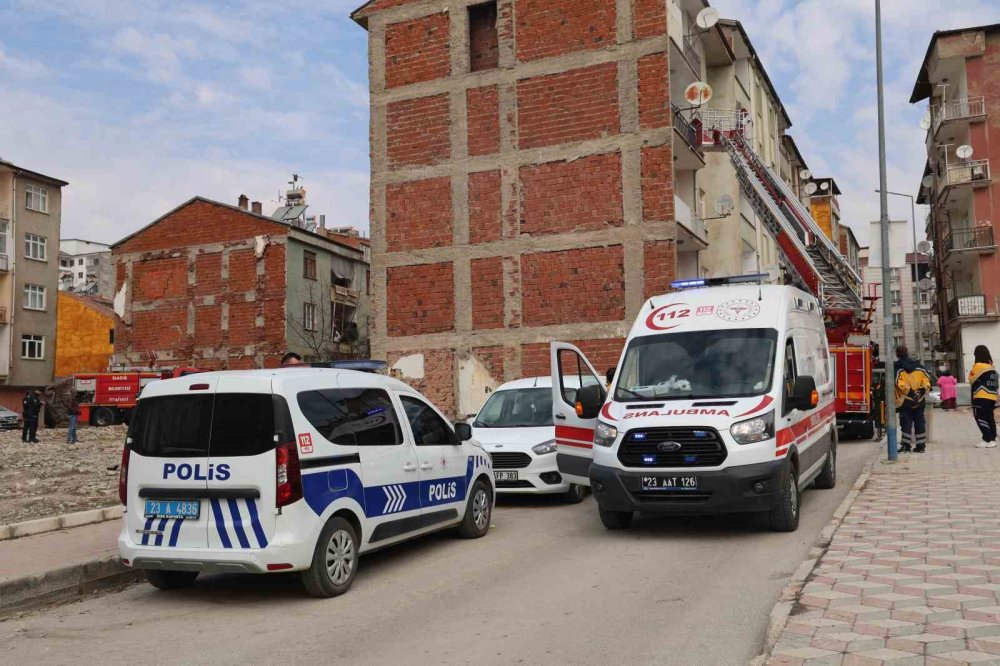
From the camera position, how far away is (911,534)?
27.7 feet

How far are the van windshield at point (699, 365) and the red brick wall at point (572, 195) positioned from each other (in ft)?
56.1

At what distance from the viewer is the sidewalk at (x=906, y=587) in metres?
4.90

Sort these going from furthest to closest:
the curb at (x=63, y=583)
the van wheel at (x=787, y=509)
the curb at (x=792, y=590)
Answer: the van wheel at (x=787, y=509) → the curb at (x=63, y=583) → the curb at (x=792, y=590)

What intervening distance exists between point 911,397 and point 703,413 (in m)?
9.18

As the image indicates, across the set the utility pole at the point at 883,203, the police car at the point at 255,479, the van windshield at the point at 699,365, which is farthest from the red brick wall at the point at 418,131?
the police car at the point at 255,479

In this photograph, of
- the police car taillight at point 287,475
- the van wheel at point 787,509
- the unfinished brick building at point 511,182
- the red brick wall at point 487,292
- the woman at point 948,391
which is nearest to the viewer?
the police car taillight at point 287,475

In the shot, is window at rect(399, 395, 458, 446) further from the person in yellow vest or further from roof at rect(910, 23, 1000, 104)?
roof at rect(910, 23, 1000, 104)

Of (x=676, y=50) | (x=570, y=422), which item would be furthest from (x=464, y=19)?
(x=570, y=422)

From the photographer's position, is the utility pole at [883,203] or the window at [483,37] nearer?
the utility pole at [883,203]

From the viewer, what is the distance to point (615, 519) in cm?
991

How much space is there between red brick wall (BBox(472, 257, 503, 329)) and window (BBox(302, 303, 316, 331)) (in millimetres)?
21935

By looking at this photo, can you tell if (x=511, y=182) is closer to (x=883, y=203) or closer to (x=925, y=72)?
(x=883, y=203)

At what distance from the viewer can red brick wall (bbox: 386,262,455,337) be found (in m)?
29.3

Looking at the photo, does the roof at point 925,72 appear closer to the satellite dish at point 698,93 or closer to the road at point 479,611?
the satellite dish at point 698,93
